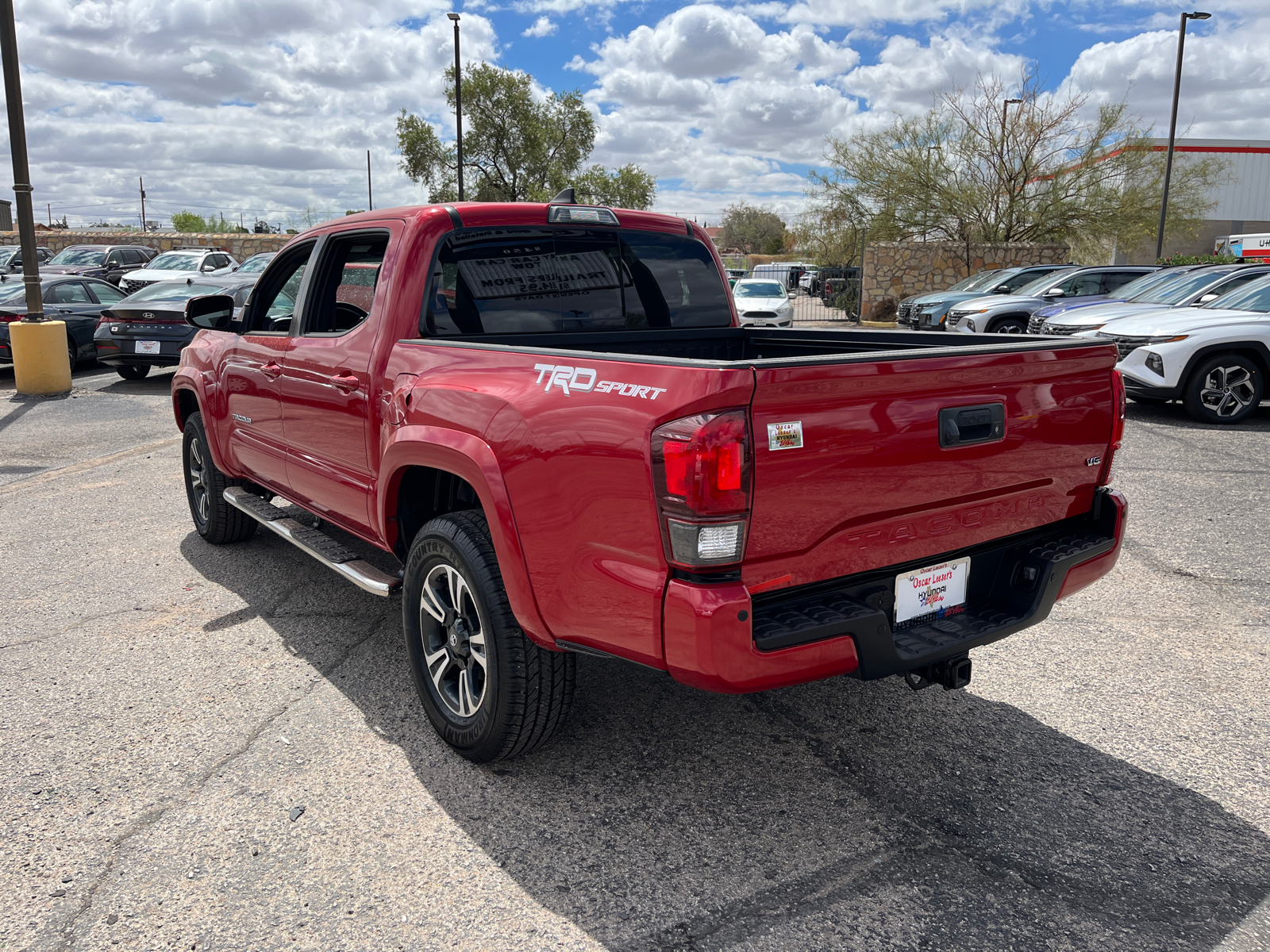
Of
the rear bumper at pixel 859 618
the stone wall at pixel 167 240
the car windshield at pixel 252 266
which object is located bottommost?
the rear bumper at pixel 859 618

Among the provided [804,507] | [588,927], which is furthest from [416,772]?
[804,507]

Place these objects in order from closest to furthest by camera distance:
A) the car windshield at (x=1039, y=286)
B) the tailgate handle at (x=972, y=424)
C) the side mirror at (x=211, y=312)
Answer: the tailgate handle at (x=972, y=424) → the side mirror at (x=211, y=312) → the car windshield at (x=1039, y=286)

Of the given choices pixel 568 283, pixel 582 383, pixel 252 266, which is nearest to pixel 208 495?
pixel 568 283

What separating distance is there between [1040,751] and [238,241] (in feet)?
127

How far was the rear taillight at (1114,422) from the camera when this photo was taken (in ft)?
10.6

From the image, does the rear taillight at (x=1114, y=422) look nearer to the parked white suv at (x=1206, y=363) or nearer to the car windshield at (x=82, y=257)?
the parked white suv at (x=1206, y=363)

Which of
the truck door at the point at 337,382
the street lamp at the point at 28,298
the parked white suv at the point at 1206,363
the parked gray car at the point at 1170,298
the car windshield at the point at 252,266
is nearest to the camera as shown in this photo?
the truck door at the point at 337,382

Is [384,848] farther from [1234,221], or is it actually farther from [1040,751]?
[1234,221]

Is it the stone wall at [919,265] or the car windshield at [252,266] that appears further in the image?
the stone wall at [919,265]

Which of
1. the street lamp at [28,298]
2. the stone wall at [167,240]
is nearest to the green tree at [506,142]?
the stone wall at [167,240]

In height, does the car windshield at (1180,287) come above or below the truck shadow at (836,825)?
above

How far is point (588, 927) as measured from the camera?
98.3 inches

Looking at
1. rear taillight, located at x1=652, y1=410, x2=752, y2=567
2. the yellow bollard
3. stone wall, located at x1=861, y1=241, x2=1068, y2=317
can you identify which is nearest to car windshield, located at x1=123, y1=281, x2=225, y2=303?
the yellow bollard

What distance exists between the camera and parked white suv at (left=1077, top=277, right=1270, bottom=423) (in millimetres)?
9906
